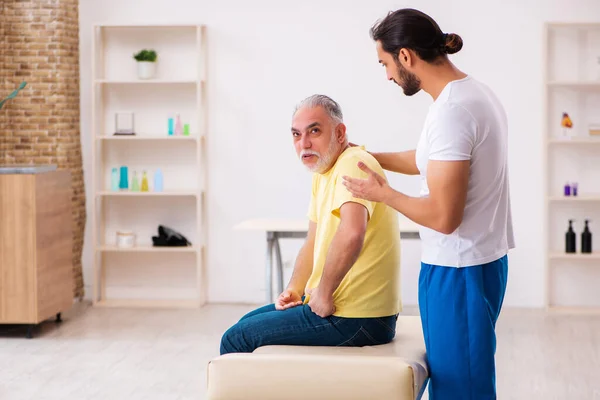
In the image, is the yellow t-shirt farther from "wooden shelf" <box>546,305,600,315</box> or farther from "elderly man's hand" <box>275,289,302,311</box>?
"wooden shelf" <box>546,305,600,315</box>

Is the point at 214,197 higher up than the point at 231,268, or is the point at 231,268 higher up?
the point at 214,197

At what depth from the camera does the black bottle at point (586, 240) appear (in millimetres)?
5660

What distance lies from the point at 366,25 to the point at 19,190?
2.57 meters

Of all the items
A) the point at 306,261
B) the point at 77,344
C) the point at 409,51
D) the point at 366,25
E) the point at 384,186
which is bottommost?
the point at 77,344

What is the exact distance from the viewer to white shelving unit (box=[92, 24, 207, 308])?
609 cm

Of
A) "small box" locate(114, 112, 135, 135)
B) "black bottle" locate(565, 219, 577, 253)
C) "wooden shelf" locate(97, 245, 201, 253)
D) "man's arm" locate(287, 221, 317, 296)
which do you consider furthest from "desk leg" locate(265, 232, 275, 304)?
"man's arm" locate(287, 221, 317, 296)

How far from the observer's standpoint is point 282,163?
6.09 m

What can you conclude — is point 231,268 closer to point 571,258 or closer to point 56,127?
point 56,127

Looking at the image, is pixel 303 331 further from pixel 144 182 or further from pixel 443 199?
pixel 144 182

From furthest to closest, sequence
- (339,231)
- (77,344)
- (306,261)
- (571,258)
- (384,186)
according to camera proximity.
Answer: (571,258) → (77,344) → (306,261) → (339,231) → (384,186)

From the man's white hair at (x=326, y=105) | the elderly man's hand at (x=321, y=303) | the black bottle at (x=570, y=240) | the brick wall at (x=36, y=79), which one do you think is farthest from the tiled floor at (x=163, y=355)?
the man's white hair at (x=326, y=105)

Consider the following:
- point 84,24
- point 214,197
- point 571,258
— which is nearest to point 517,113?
point 571,258

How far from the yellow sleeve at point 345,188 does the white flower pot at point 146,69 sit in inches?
145

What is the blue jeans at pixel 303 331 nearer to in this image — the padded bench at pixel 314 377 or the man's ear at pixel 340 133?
the padded bench at pixel 314 377
